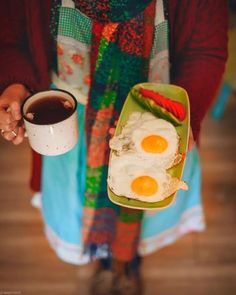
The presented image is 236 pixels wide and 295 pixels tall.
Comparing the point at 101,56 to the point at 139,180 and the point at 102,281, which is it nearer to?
the point at 139,180

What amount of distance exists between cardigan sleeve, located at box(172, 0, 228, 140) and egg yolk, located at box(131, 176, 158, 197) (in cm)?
22

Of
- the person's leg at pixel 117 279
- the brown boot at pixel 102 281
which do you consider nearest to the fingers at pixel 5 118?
the person's leg at pixel 117 279

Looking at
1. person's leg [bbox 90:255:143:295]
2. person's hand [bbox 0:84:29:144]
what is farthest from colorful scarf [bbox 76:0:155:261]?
person's leg [bbox 90:255:143:295]

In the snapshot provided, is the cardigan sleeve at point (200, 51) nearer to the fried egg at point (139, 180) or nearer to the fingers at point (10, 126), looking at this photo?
the fried egg at point (139, 180)

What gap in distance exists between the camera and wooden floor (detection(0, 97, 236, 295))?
1.87m

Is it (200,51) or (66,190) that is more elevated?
(200,51)

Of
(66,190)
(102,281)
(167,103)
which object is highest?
(167,103)

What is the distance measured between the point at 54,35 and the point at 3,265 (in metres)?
1.36

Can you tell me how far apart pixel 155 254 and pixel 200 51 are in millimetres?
1289

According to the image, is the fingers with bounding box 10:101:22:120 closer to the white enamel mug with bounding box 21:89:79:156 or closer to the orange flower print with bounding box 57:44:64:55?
the white enamel mug with bounding box 21:89:79:156

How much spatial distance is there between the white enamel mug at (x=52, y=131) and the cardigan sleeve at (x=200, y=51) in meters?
0.32

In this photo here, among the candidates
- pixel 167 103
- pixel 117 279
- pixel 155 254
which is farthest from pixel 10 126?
pixel 155 254

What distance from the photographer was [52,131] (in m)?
0.86

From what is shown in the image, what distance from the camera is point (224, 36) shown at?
3.22ft
